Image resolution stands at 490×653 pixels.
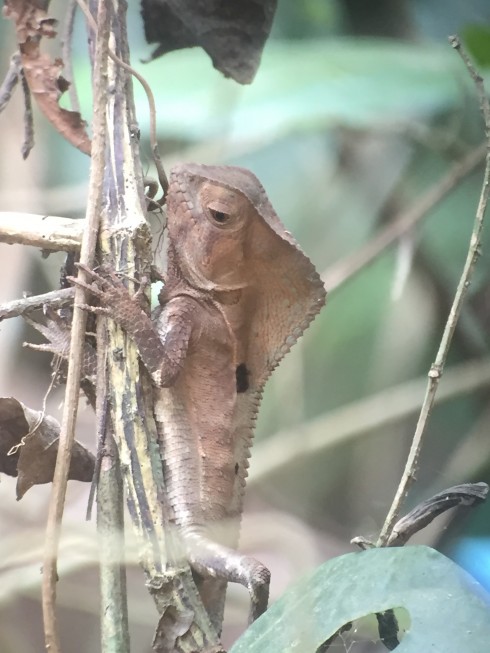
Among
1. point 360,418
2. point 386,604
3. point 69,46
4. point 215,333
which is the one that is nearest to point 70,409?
point 215,333

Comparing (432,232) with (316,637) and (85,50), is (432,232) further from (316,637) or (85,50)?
(316,637)

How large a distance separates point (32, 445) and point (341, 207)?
993 millimetres

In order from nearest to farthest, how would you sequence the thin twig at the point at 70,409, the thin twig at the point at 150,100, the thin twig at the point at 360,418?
the thin twig at the point at 70,409, the thin twig at the point at 150,100, the thin twig at the point at 360,418

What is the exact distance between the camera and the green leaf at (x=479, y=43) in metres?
1.46

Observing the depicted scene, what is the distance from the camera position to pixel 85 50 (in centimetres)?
147

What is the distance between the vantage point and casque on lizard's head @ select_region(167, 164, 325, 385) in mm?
1256

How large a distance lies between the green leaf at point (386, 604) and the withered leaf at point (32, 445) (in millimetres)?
418

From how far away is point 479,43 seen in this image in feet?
4.83

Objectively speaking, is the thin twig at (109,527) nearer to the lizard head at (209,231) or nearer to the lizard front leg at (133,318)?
the lizard front leg at (133,318)

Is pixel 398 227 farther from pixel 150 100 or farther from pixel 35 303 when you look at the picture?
pixel 35 303

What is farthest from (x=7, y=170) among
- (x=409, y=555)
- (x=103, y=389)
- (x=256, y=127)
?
(x=409, y=555)

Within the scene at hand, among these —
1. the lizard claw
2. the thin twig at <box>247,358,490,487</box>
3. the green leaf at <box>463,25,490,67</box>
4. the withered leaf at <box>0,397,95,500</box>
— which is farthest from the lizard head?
the green leaf at <box>463,25,490,67</box>

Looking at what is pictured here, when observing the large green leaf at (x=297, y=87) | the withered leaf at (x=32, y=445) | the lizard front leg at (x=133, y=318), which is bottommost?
the withered leaf at (x=32, y=445)

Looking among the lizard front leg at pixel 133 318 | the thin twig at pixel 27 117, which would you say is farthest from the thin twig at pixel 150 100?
the lizard front leg at pixel 133 318
